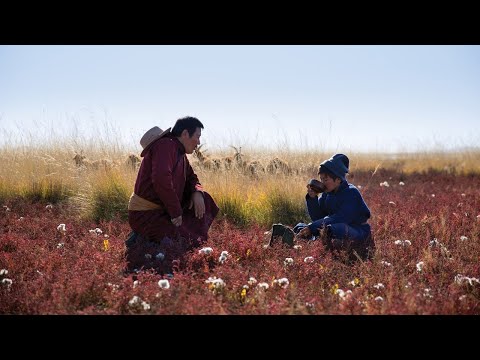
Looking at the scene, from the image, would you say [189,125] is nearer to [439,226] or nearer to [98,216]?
[98,216]

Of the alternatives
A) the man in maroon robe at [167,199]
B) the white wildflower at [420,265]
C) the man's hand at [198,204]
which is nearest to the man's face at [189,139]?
the man in maroon robe at [167,199]

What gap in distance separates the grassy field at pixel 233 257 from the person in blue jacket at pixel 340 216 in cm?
25

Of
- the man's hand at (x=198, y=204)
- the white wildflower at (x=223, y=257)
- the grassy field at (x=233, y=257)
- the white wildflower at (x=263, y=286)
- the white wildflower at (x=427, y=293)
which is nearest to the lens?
the grassy field at (x=233, y=257)

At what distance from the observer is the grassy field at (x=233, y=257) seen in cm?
432

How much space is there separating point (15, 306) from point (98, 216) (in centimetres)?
453

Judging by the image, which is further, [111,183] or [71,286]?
[111,183]

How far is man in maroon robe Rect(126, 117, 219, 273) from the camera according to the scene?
6.00 metres

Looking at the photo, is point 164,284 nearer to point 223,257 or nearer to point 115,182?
point 223,257

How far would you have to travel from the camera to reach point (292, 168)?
10.9m

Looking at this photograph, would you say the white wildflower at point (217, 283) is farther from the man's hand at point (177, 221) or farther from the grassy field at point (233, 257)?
the man's hand at point (177, 221)

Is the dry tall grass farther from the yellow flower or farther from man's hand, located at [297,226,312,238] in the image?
the yellow flower
